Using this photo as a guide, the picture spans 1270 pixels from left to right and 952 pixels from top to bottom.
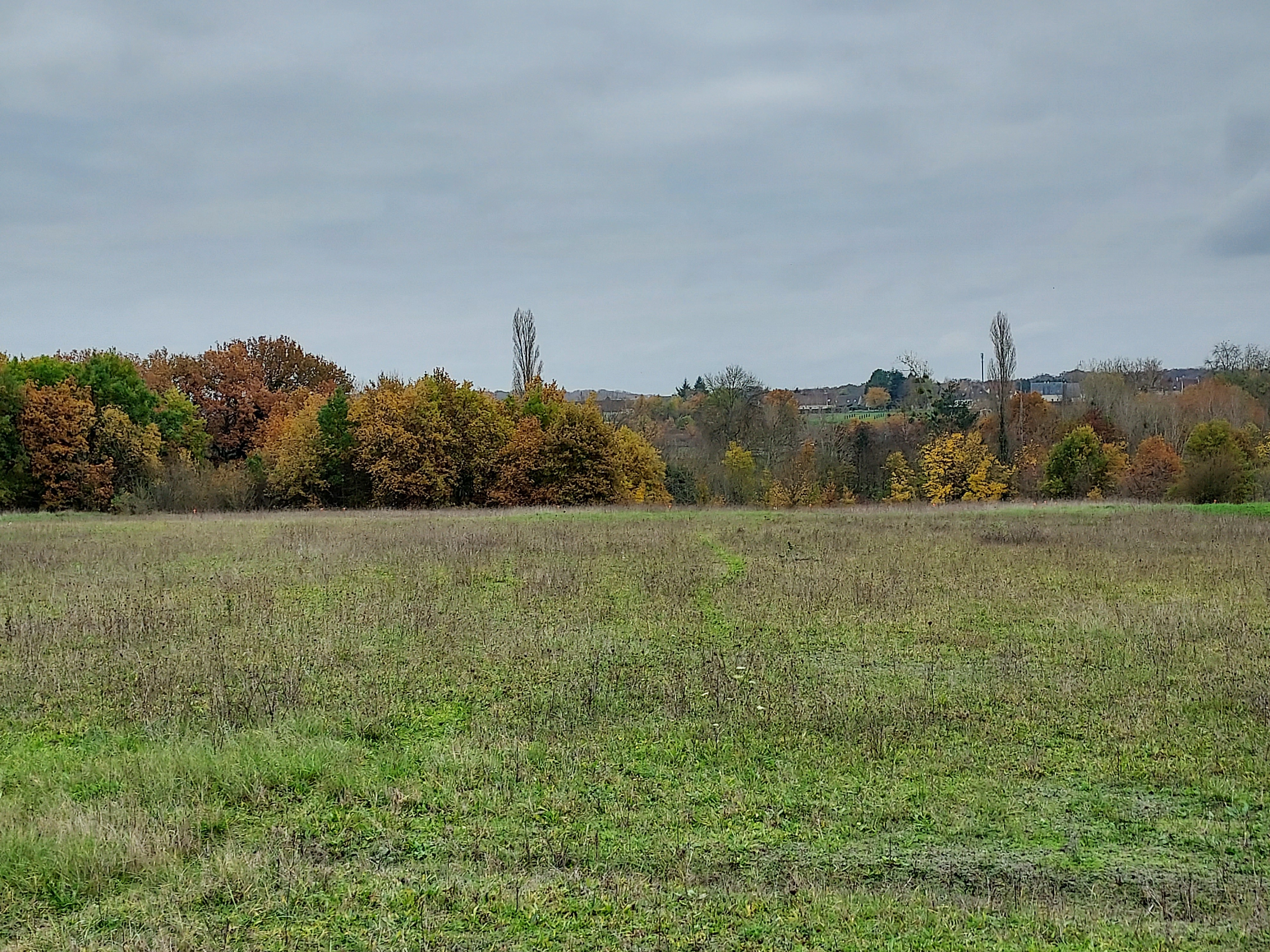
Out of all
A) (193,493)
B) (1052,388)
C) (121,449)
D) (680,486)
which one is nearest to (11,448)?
(121,449)

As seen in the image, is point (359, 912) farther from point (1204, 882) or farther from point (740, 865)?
point (1204, 882)

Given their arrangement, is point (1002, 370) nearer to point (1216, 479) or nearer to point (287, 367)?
point (1216, 479)

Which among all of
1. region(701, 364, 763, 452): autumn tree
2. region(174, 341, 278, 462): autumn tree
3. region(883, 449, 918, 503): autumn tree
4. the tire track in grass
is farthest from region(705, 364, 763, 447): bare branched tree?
the tire track in grass

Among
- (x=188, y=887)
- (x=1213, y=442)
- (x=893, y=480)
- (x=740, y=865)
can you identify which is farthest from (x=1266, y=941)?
(x=893, y=480)

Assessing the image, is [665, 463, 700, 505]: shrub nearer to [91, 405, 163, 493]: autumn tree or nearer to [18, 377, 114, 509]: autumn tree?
[91, 405, 163, 493]: autumn tree

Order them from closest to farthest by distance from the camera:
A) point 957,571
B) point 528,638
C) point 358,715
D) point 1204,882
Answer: point 1204,882, point 358,715, point 528,638, point 957,571

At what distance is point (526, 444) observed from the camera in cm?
4575

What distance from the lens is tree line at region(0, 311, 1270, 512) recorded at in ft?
148

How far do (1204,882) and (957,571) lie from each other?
12992 millimetres

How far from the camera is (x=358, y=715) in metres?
Result: 8.90

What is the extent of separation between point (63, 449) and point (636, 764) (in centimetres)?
4702

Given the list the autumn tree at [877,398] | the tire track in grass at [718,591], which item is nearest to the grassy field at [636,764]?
the tire track in grass at [718,591]

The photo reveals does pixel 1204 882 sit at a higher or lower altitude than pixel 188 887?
lower

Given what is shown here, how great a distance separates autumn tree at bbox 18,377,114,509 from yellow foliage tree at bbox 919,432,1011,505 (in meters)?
43.9
